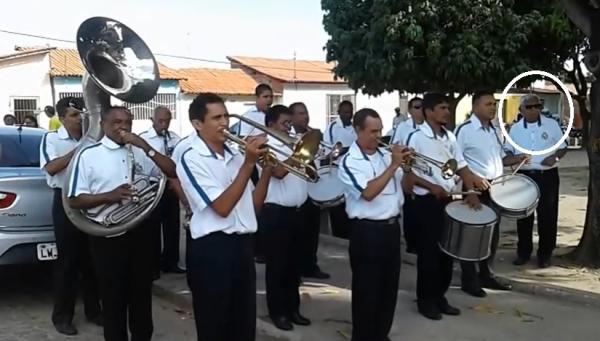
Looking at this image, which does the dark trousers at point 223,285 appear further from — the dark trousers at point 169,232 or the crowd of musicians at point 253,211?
the dark trousers at point 169,232

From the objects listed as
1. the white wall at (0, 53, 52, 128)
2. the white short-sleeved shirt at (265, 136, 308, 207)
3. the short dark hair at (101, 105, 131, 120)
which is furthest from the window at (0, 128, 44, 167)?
the white wall at (0, 53, 52, 128)

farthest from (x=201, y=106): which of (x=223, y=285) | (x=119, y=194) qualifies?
(x=119, y=194)

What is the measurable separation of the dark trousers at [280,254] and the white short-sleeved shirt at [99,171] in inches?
48.7

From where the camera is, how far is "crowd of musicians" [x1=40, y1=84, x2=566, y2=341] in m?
3.77

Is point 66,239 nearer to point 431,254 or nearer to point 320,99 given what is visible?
point 431,254

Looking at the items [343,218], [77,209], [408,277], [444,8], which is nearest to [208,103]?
[77,209]

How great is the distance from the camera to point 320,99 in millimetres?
39000

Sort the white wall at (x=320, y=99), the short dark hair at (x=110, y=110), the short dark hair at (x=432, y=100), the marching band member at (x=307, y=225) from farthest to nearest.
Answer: the white wall at (x=320, y=99)
the marching band member at (x=307, y=225)
the short dark hair at (x=432, y=100)
the short dark hair at (x=110, y=110)

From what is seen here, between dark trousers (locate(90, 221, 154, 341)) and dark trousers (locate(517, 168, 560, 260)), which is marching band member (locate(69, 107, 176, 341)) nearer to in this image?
dark trousers (locate(90, 221, 154, 341))

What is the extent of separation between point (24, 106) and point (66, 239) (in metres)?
25.7

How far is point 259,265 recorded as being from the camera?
7574 millimetres

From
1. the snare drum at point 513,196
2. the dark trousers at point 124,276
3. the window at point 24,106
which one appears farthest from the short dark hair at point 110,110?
the window at point 24,106

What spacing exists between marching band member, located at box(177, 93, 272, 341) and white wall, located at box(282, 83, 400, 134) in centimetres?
3367

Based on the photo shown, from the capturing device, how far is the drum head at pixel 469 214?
536 cm
